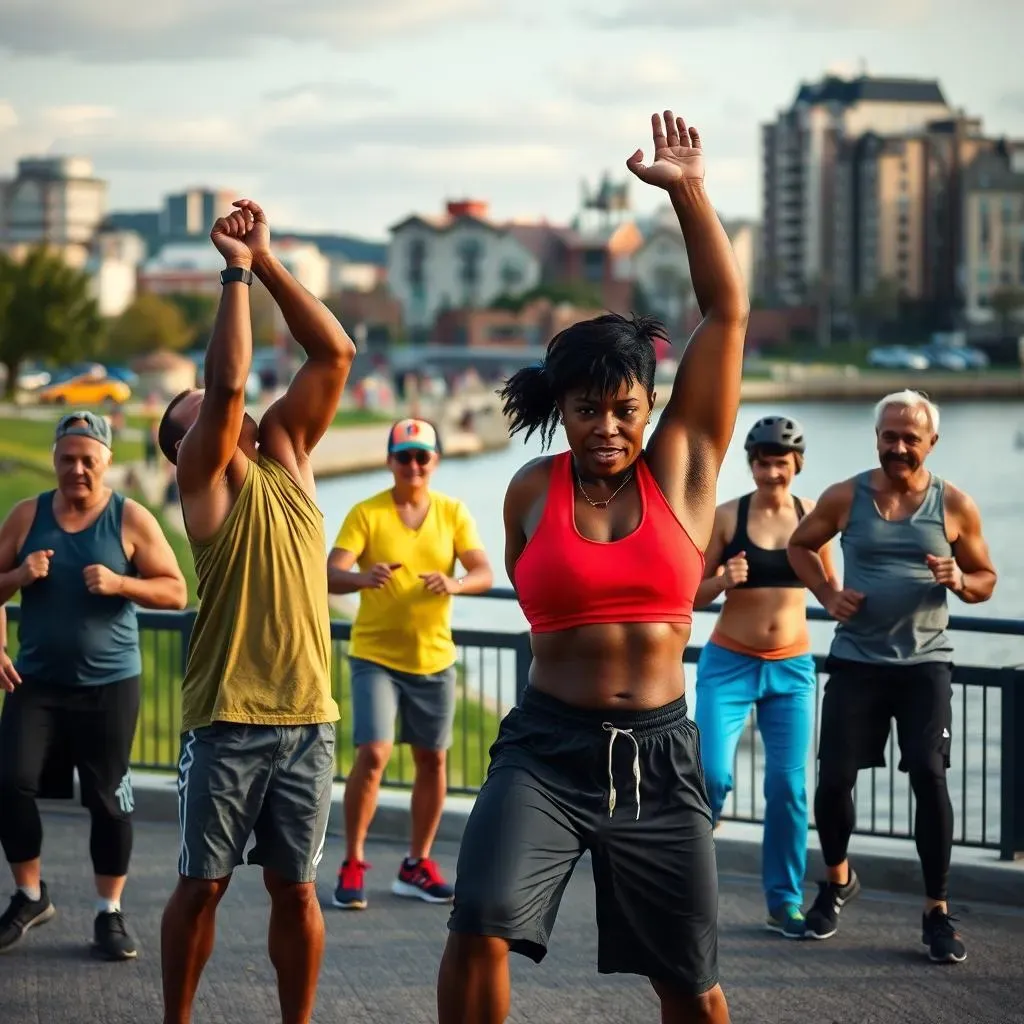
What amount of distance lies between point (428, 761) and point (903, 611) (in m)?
2.03

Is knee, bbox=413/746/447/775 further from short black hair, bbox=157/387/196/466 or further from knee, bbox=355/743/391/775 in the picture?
short black hair, bbox=157/387/196/466

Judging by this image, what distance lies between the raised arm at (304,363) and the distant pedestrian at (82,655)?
1542mm

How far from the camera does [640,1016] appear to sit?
5906mm

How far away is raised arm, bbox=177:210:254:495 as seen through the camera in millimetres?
4691

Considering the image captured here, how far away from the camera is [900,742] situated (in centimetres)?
658

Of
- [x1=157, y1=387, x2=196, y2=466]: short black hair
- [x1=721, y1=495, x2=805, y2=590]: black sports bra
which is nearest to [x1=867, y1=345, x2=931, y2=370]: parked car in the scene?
[x1=721, y1=495, x2=805, y2=590]: black sports bra

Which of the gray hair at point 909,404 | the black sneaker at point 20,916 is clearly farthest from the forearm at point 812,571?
the black sneaker at point 20,916

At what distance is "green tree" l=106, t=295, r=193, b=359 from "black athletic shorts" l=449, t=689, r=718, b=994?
12820cm

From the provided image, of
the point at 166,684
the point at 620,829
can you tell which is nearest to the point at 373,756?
the point at 620,829

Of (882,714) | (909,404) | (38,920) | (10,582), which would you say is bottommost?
(38,920)

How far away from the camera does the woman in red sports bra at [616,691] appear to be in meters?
4.12

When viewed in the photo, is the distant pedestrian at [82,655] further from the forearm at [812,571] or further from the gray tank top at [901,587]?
the gray tank top at [901,587]

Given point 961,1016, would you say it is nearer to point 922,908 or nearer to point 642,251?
point 922,908

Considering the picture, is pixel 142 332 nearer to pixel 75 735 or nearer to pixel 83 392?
pixel 83 392
